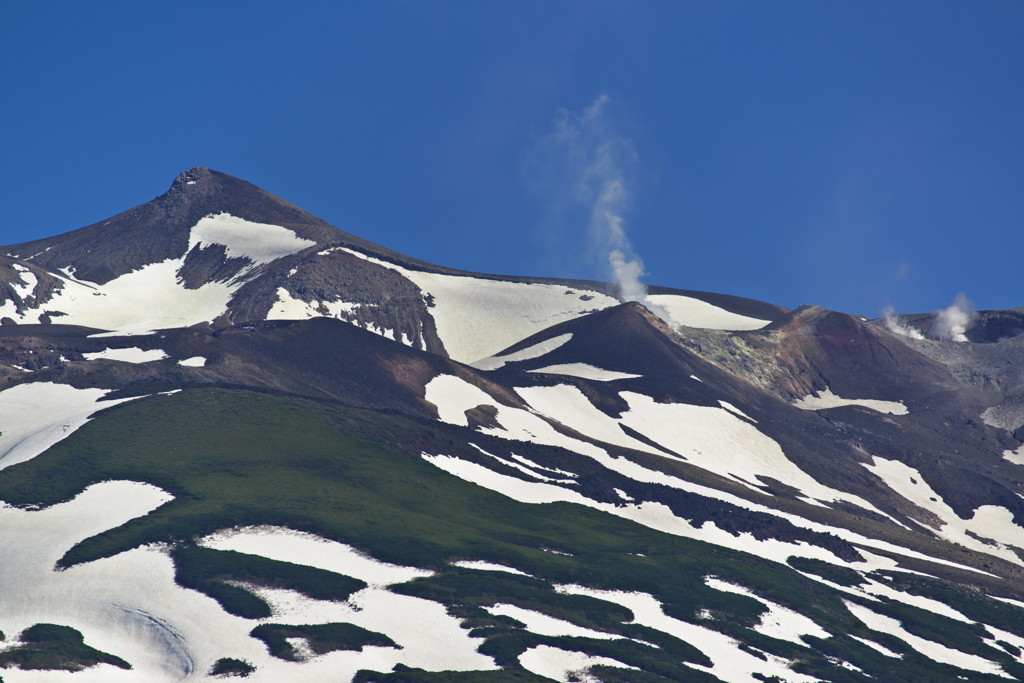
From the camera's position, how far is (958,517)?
457 ft

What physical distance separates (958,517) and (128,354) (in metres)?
94.6

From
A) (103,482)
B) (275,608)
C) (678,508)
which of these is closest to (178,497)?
(103,482)

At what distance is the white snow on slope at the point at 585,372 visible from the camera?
171 meters

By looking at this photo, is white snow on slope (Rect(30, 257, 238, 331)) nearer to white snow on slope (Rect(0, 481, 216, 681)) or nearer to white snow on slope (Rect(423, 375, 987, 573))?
white snow on slope (Rect(423, 375, 987, 573))

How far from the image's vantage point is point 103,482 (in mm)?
80625

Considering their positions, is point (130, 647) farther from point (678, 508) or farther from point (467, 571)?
point (678, 508)

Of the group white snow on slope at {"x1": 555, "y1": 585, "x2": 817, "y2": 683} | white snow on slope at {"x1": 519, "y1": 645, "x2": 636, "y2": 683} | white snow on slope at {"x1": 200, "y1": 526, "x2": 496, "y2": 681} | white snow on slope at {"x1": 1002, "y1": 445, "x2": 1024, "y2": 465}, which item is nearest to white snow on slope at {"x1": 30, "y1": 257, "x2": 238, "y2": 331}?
white snow on slope at {"x1": 200, "y1": 526, "x2": 496, "y2": 681}

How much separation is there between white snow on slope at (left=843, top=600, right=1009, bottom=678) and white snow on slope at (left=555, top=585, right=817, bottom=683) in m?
14.5

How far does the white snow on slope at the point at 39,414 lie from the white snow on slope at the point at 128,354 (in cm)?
1733

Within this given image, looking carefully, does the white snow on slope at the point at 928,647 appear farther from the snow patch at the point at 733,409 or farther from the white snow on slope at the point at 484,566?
the snow patch at the point at 733,409

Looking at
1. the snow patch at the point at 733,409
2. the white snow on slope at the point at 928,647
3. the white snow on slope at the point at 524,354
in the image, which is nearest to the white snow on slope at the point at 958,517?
the snow patch at the point at 733,409

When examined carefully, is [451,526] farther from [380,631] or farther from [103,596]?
[103,596]

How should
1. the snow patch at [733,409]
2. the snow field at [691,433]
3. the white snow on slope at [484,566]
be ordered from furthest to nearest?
the snow patch at [733,409] < the snow field at [691,433] < the white snow on slope at [484,566]

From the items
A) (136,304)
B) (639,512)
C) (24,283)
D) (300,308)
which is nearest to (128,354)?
(300,308)
